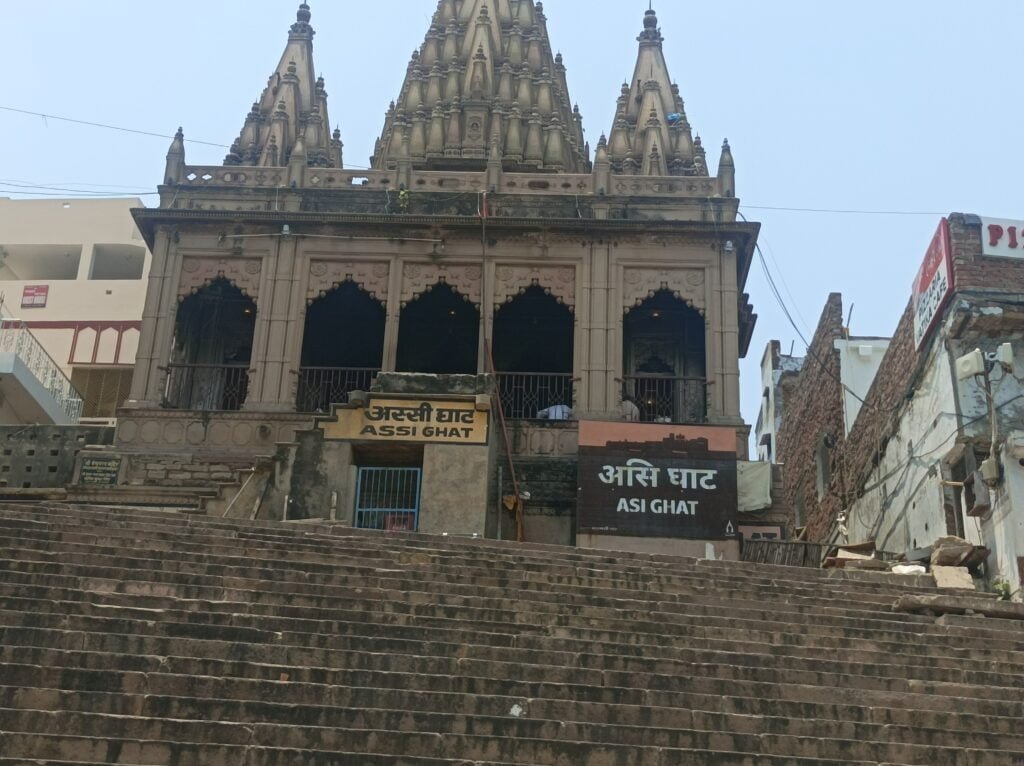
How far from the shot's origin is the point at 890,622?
37.2 ft

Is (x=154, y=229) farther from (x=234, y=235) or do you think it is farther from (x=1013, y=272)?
(x=1013, y=272)

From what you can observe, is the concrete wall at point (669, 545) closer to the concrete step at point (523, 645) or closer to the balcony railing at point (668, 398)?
the balcony railing at point (668, 398)

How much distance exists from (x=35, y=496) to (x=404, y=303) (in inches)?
262

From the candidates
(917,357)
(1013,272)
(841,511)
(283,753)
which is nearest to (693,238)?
(917,357)

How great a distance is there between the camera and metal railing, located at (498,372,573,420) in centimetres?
2097

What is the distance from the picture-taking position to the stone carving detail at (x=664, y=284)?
67.5 feet

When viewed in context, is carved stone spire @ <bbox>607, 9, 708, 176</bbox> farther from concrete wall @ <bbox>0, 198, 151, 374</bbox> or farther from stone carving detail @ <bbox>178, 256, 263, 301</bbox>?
concrete wall @ <bbox>0, 198, 151, 374</bbox>

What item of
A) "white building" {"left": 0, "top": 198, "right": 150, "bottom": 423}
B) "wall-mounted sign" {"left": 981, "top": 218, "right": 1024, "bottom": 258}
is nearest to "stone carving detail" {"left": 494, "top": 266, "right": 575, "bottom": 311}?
"wall-mounted sign" {"left": 981, "top": 218, "right": 1024, "bottom": 258}

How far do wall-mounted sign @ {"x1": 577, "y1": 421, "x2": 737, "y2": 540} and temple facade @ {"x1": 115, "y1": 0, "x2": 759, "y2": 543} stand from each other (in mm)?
398

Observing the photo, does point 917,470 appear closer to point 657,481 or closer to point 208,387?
point 657,481

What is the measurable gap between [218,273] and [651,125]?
10242 mm

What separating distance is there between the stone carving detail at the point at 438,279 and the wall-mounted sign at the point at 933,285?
714 cm

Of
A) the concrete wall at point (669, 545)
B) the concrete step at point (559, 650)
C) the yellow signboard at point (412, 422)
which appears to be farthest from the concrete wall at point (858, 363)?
the concrete step at point (559, 650)

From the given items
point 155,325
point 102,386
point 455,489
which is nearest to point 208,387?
point 155,325
